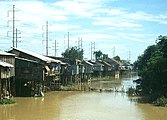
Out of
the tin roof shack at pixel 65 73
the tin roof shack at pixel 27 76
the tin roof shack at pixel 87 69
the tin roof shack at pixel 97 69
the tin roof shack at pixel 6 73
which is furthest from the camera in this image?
the tin roof shack at pixel 97 69

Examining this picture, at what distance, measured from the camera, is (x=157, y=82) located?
38.1 m

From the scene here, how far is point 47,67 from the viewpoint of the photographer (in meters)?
47.4

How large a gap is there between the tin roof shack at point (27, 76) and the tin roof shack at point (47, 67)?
3.67 feet

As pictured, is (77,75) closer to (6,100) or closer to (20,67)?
(20,67)

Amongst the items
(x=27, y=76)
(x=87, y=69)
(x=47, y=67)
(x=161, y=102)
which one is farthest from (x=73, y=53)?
(x=161, y=102)

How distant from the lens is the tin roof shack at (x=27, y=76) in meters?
40.6

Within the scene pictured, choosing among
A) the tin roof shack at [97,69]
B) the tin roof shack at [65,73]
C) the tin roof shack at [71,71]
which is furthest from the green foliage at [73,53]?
the tin roof shack at [65,73]

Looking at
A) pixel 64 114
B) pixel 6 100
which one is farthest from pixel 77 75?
pixel 64 114

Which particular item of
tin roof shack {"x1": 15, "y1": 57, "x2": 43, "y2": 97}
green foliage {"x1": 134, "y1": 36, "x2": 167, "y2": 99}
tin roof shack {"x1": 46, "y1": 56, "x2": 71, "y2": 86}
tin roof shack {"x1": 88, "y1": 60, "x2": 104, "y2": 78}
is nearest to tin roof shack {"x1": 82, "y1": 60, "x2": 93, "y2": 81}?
tin roof shack {"x1": 88, "y1": 60, "x2": 104, "y2": 78}

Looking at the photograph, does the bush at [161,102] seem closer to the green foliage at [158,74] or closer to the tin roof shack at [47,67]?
the green foliage at [158,74]

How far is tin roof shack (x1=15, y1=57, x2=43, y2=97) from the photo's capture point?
40.6 m

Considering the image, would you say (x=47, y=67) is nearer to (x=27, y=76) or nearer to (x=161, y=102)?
(x=27, y=76)

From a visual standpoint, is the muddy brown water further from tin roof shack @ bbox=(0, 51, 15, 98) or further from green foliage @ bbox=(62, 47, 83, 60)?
green foliage @ bbox=(62, 47, 83, 60)

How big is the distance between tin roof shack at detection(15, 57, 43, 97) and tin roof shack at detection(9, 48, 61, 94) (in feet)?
3.67
